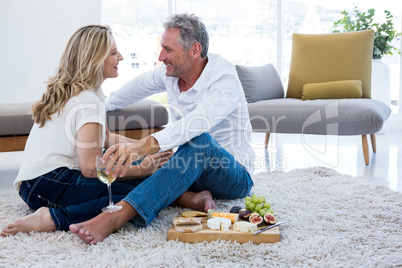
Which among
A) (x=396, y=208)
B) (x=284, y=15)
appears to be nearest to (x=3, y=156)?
(x=396, y=208)

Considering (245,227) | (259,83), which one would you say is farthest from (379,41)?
(245,227)

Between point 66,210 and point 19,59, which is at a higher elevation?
point 19,59

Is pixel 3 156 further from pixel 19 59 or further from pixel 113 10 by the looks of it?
pixel 113 10

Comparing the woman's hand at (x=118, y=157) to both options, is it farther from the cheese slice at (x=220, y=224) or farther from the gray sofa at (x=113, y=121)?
the gray sofa at (x=113, y=121)

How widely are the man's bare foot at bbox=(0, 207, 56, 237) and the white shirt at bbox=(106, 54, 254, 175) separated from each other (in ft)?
1.87

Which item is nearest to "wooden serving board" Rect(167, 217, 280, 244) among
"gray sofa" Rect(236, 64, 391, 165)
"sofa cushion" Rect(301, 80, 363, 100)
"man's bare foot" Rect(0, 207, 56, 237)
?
"man's bare foot" Rect(0, 207, 56, 237)

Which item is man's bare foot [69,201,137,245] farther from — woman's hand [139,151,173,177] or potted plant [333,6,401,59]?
potted plant [333,6,401,59]

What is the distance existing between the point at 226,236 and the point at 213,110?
2.06 feet

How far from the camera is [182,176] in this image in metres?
1.96

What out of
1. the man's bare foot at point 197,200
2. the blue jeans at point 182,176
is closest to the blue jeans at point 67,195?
the blue jeans at point 182,176

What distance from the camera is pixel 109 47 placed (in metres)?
2.17

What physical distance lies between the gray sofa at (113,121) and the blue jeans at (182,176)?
1.16 m

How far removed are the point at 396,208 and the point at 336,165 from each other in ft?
4.43

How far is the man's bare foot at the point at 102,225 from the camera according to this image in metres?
1.79
